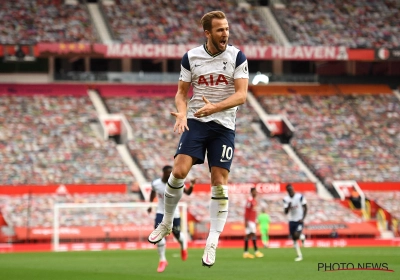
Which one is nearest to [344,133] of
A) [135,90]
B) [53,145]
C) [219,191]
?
[135,90]

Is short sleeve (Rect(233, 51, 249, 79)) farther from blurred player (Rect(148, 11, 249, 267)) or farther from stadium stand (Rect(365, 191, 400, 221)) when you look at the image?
stadium stand (Rect(365, 191, 400, 221))

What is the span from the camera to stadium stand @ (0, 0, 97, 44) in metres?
44.1

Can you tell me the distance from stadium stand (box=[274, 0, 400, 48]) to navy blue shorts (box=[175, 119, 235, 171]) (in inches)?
1507

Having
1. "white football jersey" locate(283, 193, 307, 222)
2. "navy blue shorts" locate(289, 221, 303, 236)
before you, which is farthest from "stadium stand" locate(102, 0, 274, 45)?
"navy blue shorts" locate(289, 221, 303, 236)

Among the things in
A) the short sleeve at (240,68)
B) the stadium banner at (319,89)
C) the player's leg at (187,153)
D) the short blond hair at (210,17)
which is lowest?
the stadium banner at (319,89)

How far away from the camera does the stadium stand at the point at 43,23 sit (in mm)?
44094

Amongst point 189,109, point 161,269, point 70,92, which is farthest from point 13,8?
point 189,109

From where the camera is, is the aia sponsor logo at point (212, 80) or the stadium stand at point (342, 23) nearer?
the aia sponsor logo at point (212, 80)

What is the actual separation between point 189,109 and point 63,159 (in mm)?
30300

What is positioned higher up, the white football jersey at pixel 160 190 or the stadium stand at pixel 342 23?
the white football jersey at pixel 160 190

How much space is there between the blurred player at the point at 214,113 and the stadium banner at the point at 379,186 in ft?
106

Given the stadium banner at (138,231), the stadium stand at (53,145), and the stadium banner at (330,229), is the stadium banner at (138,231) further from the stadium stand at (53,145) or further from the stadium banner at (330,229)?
the stadium stand at (53,145)

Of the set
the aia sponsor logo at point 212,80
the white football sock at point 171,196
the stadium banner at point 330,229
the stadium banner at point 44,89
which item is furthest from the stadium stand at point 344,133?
the aia sponsor logo at point 212,80

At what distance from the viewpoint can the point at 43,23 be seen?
4528cm
